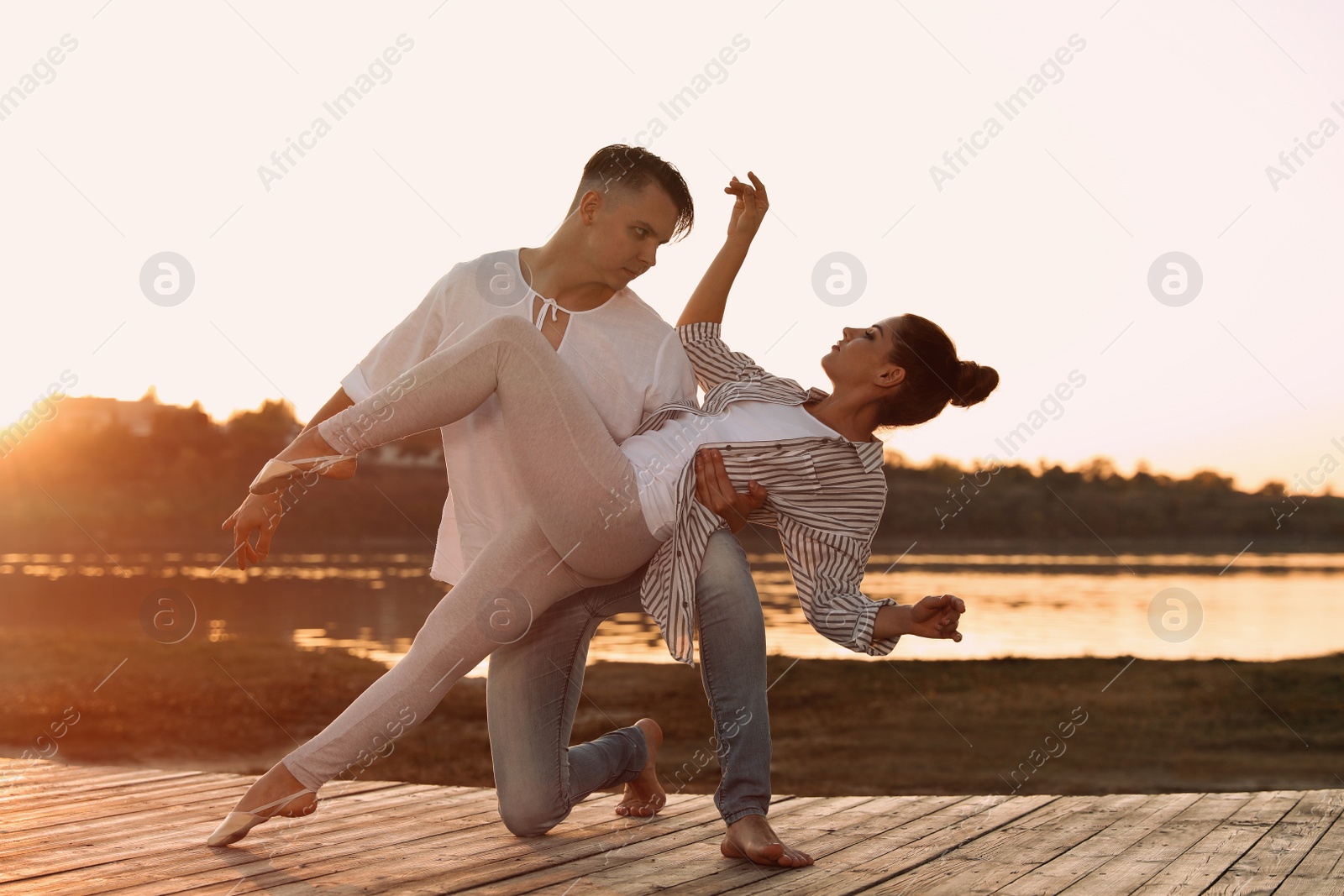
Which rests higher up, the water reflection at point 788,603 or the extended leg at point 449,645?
the extended leg at point 449,645

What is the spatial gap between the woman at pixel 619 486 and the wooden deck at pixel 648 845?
0.90 ft

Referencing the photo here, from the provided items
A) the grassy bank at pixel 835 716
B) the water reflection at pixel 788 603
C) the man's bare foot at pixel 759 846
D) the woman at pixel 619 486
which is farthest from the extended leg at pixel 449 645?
the water reflection at pixel 788 603

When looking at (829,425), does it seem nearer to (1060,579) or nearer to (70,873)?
(70,873)

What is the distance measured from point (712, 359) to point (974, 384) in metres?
0.71

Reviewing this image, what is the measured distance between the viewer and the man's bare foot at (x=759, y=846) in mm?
2529

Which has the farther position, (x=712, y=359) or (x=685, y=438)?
(x=712, y=359)

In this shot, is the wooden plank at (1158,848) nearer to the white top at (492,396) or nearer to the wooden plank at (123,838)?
the white top at (492,396)

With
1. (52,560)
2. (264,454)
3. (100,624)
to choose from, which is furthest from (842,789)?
(264,454)

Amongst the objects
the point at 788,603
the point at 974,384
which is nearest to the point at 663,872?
the point at 974,384

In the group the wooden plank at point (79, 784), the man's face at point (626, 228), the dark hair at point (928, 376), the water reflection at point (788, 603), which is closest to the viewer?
the dark hair at point (928, 376)

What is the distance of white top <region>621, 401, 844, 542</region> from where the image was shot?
263 centimetres

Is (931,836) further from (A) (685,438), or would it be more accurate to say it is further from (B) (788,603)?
(B) (788,603)

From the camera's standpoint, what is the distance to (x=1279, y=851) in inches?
110

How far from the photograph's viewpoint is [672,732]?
8930 millimetres
